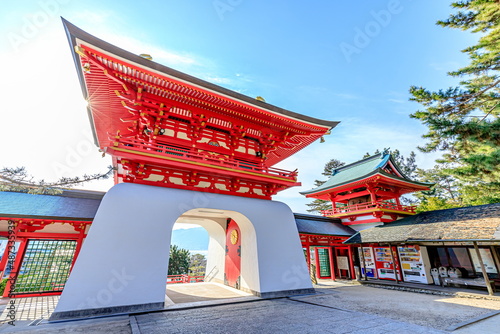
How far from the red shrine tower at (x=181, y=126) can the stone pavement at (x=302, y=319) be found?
3.82 meters

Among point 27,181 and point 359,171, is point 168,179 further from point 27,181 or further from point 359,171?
point 359,171

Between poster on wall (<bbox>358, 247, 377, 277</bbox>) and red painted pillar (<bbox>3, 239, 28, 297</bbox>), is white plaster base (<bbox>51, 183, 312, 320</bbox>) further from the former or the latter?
poster on wall (<bbox>358, 247, 377, 277</bbox>)

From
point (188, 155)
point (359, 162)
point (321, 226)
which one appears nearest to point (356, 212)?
point (321, 226)

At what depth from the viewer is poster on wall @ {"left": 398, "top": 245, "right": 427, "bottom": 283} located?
37.0ft

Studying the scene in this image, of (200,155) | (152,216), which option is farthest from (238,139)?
(152,216)

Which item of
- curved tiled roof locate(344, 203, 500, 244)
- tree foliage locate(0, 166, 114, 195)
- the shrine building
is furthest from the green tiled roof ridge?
tree foliage locate(0, 166, 114, 195)

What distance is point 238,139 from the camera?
9156 mm

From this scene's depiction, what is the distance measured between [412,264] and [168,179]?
13318mm

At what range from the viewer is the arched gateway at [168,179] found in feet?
18.6

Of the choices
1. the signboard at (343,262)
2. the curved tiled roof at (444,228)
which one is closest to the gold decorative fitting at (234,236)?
the curved tiled roof at (444,228)

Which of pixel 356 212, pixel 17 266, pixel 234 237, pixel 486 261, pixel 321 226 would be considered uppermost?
pixel 356 212

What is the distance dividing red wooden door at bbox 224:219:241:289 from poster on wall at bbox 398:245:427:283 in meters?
9.57

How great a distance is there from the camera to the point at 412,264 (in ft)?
38.4

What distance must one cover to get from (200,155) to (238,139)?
212 centimetres
